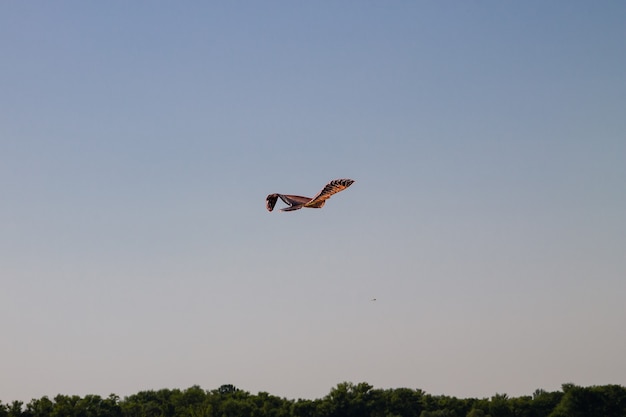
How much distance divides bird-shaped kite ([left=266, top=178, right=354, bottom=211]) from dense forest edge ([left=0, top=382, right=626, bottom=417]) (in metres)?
89.6

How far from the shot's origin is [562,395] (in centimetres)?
16088

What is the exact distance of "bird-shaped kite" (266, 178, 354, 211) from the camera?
55125mm

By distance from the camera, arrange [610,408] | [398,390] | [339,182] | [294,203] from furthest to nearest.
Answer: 1. [398,390]
2. [610,408]
3. [294,203]
4. [339,182]

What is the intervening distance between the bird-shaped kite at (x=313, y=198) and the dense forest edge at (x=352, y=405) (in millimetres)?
89570

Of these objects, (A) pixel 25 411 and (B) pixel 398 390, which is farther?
(B) pixel 398 390

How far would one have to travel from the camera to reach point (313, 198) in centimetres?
5753

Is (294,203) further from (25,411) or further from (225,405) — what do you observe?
(25,411)

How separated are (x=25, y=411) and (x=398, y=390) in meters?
58.7

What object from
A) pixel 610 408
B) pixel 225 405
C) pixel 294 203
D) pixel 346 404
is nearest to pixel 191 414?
pixel 225 405

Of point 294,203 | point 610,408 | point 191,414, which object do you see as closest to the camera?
point 294,203

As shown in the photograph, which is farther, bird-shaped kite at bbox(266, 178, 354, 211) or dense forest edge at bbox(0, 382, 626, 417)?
dense forest edge at bbox(0, 382, 626, 417)

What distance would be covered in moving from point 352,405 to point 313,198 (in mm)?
107917

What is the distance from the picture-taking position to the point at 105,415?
154 m

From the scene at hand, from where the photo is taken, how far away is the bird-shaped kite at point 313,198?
55.1 meters
